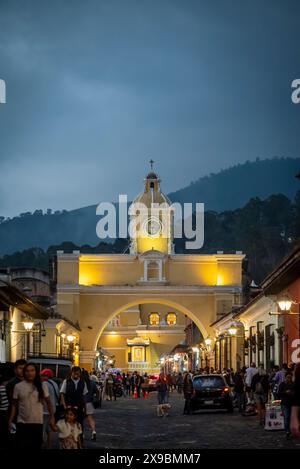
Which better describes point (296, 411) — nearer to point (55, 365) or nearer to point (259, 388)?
point (259, 388)

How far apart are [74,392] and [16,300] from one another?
56.8 ft

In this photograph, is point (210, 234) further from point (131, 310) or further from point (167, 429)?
point (167, 429)

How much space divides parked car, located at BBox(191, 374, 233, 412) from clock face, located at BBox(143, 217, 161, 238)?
146ft

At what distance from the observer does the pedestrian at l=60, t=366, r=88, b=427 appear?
19.2 metres

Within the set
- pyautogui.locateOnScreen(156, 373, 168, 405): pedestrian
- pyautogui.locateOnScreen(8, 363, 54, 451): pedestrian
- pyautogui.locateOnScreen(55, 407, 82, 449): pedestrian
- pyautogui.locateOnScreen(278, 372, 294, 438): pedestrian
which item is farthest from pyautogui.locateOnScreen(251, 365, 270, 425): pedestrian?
pyautogui.locateOnScreen(8, 363, 54, 451): pedestrian

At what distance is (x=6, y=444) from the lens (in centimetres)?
1564

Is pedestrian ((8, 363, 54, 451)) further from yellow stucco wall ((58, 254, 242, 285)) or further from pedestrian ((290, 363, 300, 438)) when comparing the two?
yellow stucco wall ((58, 254, 242, 285))

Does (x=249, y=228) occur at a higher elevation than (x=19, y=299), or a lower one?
higher

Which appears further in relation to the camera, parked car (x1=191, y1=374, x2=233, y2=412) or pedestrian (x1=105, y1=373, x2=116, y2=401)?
pedestrian (x1=105, y1=373, x2=116, y2=401)

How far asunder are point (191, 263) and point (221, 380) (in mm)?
39161

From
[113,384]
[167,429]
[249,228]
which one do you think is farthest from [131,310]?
[167,429]

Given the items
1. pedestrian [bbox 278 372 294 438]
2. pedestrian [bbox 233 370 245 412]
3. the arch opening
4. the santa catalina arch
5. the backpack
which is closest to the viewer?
pedestrian [bbox 278 372 294 438]

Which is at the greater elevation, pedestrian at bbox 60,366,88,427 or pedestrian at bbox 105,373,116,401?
pedestrian at bbox 60,366,88,427

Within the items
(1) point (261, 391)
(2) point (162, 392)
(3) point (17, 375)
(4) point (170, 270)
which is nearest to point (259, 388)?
(1) point (261, 391)
